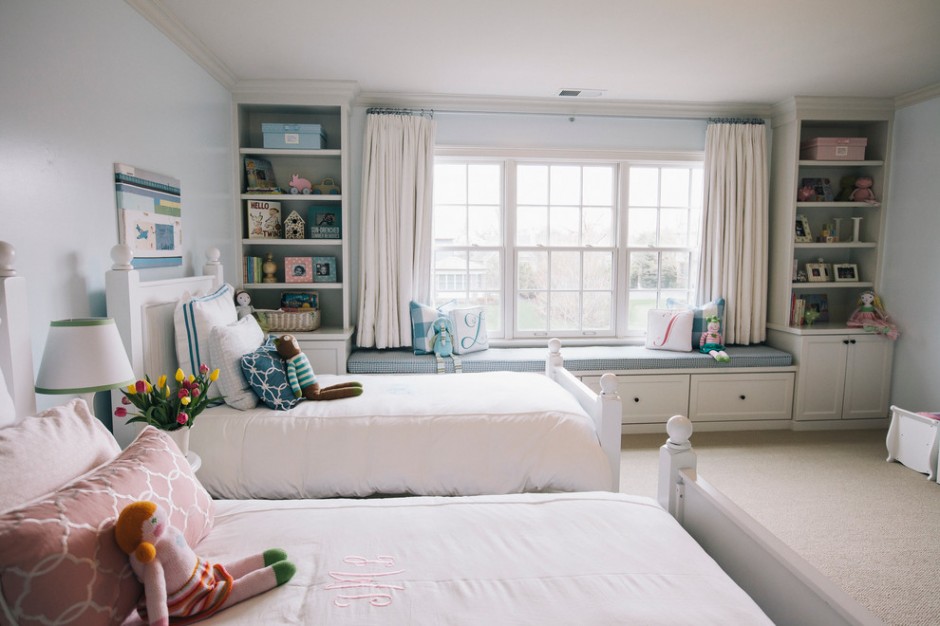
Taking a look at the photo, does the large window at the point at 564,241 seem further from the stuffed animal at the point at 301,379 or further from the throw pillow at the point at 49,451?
the throw pillow at the point at 49,451

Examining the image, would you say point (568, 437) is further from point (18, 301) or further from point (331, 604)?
point (18, 301)

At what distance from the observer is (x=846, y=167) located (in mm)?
4406

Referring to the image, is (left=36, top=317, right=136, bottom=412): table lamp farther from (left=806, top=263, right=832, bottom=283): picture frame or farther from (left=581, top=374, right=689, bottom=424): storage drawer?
(left=806, top=263, right=832, bottom=283): picture frame

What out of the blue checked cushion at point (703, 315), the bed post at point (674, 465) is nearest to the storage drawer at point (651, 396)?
the blue checked cushion at point (703, 315)

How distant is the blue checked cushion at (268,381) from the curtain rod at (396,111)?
223 centimetres

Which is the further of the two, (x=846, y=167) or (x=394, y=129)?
(x=846, y=167)

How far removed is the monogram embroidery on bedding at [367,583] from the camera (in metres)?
1.13

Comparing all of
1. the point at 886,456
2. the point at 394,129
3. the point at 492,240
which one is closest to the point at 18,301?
the point at 394,129

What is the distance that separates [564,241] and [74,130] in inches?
128

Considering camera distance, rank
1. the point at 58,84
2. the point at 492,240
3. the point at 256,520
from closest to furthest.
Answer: the point at 256,520, the point at 58,84, the point at 492,240

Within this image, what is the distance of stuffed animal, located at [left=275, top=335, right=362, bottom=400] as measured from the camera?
246 centimetres

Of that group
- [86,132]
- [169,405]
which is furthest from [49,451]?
[86,132]

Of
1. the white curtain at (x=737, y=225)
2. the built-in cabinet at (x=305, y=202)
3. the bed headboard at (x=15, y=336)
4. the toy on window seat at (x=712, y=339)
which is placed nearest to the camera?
the bed headboard at (x=15, y=336)

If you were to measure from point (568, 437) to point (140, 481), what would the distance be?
1.54m
